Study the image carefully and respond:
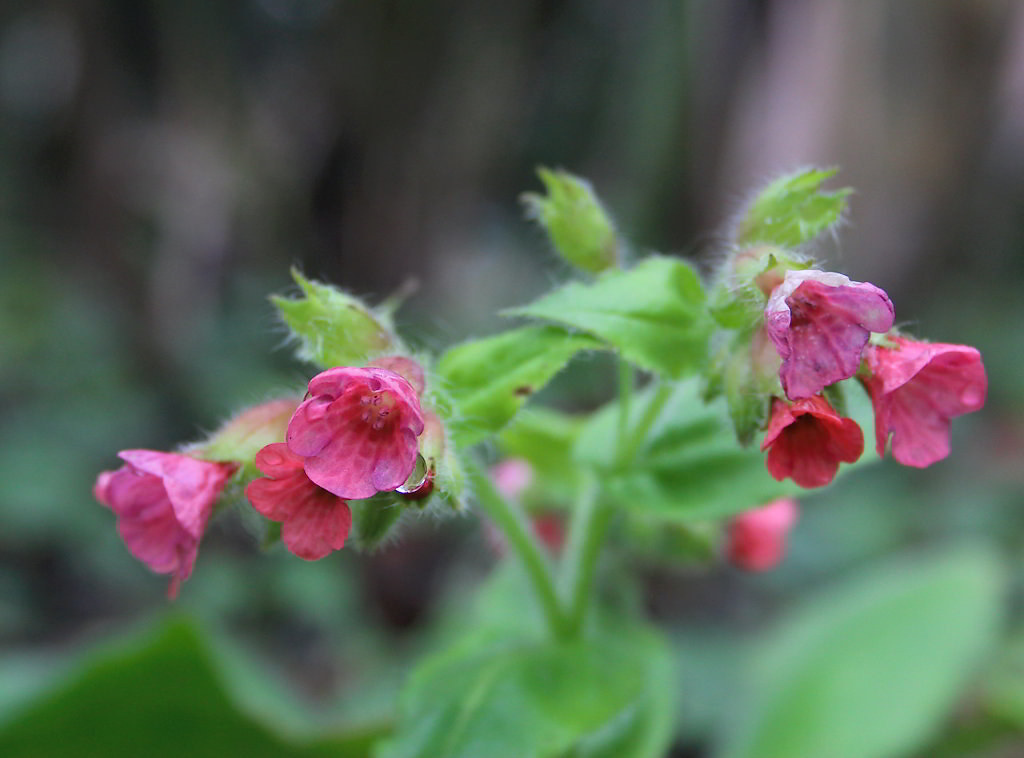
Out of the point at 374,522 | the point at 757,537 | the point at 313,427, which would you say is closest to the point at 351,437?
the point at 313,427

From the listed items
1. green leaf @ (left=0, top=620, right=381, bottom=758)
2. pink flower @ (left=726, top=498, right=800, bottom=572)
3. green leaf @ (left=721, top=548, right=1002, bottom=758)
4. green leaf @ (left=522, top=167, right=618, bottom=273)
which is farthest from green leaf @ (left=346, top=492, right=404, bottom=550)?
green leaf @ (left=721, top=548, right=1002, bottom=758)

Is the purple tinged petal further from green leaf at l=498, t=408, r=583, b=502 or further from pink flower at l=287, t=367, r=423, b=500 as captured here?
green leaf at l=498, t=408, r=583, b=502

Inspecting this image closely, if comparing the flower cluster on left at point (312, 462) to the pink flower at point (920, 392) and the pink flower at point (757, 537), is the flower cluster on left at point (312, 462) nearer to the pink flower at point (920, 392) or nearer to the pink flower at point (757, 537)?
the pink flower at point (920, 392)

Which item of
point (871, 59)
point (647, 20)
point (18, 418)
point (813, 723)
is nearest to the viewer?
point (813, 723)

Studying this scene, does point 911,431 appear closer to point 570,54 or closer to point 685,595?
point 685,595

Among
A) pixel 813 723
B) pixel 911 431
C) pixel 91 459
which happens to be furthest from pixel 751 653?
pixel 91 459

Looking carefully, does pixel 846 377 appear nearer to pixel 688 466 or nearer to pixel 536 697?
pixel 688 466
